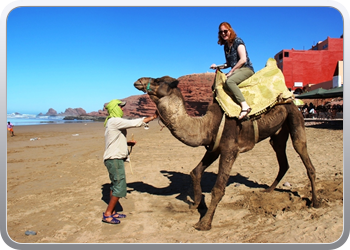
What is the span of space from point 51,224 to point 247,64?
437cm

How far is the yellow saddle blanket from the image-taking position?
4263mm

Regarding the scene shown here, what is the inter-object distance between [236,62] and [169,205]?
303 cm

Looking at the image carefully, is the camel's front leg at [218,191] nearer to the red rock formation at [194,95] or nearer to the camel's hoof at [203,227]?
the camel's hoof at [203,227]

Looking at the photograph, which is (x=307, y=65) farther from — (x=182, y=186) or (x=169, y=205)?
(x=169, y=205)

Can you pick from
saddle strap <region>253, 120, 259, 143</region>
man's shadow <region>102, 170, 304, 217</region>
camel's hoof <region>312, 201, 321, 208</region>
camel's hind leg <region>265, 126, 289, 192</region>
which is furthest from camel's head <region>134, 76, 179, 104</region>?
camel's hoof <region>312, 201, 321, 208</region>

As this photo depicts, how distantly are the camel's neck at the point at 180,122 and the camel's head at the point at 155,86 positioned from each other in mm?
86

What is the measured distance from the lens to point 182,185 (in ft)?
21.6

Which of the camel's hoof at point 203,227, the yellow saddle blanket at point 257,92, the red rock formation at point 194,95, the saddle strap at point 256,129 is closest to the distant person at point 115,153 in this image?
the camel's hoof at point 203,227

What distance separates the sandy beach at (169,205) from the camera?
3.86 meters

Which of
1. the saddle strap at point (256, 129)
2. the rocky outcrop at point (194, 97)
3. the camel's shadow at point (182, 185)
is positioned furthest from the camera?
the rocky outcrop at point (194, 97)

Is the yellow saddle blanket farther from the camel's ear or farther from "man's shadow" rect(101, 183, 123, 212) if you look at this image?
"man's shadow" rect(101, 183, 123, 212)

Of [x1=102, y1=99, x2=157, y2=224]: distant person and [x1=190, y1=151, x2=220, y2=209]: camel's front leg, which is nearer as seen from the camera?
[x1=102, y1=99, x2=157, y2=224]: distant person

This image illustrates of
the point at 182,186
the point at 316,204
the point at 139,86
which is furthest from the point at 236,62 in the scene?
the point at 182,186
